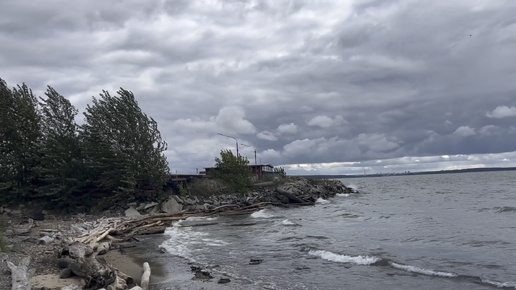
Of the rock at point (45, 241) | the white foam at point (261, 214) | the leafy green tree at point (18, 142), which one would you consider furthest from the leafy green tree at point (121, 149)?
the rock at point (45, 241)

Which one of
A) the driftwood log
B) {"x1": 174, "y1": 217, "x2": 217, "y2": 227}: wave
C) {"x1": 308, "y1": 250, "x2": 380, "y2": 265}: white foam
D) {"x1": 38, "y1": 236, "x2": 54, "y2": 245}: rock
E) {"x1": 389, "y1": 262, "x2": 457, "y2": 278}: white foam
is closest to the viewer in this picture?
the driftwood log

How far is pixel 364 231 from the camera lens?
3156cm

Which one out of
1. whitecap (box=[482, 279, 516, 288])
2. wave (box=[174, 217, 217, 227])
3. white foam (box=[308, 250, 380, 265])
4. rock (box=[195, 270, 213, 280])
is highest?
wave (box=[174, 217, 217, 227])

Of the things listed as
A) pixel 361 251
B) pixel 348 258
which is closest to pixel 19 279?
pixel 348 258

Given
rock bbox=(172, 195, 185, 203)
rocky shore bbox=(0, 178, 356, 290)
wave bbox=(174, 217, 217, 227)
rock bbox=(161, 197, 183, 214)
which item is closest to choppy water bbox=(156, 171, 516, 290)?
wave bbox=(174, 217, 217, 227)

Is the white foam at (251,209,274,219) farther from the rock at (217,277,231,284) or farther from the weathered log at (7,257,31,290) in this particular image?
the weathered log at (7,257,31,290)

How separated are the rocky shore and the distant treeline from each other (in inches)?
99.0

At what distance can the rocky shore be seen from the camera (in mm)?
17719

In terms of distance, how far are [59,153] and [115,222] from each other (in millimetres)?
14699

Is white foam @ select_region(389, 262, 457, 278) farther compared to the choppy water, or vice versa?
white foam @ select_region(389, 262, 457, 278)

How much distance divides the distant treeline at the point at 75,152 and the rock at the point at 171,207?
8.40ft

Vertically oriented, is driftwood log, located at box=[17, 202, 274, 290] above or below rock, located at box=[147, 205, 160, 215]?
below

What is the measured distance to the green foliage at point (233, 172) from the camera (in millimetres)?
61062

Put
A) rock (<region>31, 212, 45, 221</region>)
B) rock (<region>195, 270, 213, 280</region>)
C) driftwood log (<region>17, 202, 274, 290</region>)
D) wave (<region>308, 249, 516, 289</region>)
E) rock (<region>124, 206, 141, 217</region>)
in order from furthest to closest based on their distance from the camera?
rock (<region>124, 206, 141, 217</region>) < rock (<region>31, 212, 45, 221</region>) < rock (<region>195, 270, 213, 280</region>) < wave (<region>308, 249, 516, 289</region>) < driftwood log (<region>17, 202, 274, 290</region>)
